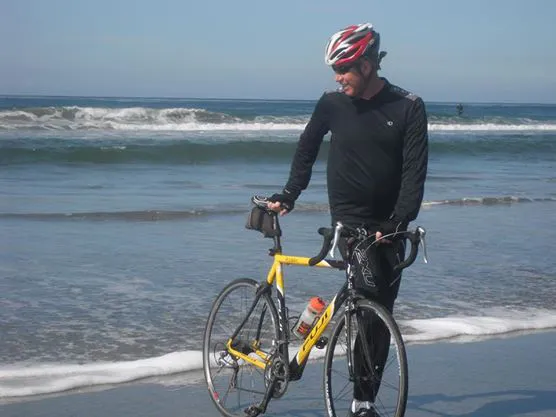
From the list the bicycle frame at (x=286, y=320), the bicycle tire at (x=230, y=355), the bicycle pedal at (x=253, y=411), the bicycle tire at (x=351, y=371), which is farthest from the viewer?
the bicycle tire at (x=230, y=355)

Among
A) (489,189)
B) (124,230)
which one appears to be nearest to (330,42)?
(124,230)

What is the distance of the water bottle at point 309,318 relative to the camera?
170 inches

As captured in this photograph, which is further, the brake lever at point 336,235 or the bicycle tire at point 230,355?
the bicycle tire at point 230,355

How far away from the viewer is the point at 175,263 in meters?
9.09

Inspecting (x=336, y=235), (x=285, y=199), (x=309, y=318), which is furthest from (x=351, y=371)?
(x=285, y=199)

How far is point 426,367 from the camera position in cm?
577

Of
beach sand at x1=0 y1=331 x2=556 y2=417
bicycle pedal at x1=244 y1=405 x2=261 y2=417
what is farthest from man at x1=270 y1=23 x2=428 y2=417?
beach sand at x1=0 y1=331 x2=556 y2=417

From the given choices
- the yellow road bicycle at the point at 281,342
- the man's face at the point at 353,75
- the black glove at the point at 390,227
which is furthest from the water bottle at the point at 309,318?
the man's face at the point at 353,75

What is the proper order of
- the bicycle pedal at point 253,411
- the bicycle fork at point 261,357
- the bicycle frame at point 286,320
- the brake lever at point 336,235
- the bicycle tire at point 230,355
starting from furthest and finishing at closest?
the bicycle tire at point 230,355 → the bicycle pedal at point 253,411 → the bicycle fork at point 261,357 → the bicycle frame at point 286,320 → the brake lever at point 336,235

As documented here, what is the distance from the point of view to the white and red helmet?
4125 millimetres

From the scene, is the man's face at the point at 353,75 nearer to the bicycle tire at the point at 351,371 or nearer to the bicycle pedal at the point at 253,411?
the bicycle tire at the point at 351,371

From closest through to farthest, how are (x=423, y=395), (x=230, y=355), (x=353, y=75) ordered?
1. (x=353, y=75)
2. (x=230, y=355)
3. (x=423, y=395)

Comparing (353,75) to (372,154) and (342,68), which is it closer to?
(342,68)

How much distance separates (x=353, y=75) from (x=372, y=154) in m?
0.34
